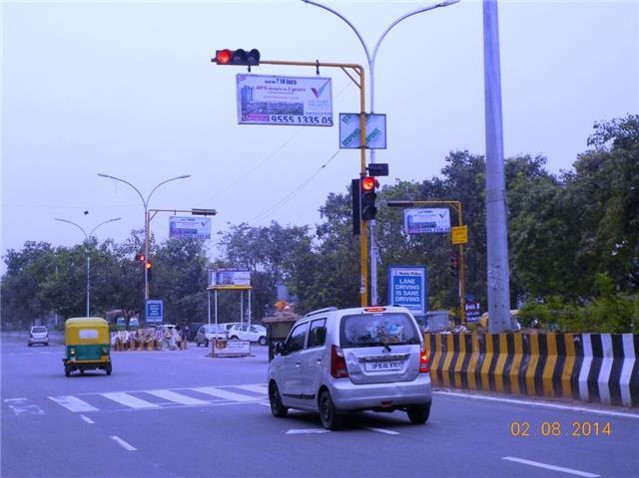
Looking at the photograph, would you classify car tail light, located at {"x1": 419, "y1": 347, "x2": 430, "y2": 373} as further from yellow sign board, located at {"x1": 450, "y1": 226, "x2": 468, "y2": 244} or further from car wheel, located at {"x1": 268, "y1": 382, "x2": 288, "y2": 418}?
yellow sign board, located at {"x1": 450, "y1": 226, "x2": 468, "y2": 244}

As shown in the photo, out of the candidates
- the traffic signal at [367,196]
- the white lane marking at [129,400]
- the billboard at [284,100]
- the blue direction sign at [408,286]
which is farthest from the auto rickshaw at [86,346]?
the traffic signal at [367,196]

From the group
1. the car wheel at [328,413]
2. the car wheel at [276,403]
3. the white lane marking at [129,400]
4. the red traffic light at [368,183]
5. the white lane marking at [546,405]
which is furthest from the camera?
the red traffic light at [368,183]

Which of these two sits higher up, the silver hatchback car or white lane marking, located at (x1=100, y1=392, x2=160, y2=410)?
the silver hatchback car

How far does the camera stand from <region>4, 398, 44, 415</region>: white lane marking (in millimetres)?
19270

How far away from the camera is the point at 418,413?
47.8 feet

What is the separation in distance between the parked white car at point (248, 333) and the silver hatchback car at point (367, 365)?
161 ft

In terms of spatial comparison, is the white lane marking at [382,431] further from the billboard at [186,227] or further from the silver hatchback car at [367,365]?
the billboard at [186,227]

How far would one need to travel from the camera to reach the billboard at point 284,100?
2164 centimetres

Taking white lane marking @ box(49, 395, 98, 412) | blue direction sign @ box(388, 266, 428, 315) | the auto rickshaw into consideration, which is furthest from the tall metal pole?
the auto rickshaw

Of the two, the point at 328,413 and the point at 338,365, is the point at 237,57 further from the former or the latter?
the point at 328,413

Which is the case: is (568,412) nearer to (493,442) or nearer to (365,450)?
(493,442)

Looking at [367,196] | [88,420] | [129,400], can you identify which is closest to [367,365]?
[88,420]

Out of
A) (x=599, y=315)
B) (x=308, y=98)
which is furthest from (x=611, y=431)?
(x=308, y=98)

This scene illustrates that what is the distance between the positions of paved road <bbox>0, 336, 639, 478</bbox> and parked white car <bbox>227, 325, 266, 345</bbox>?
4309 cm
